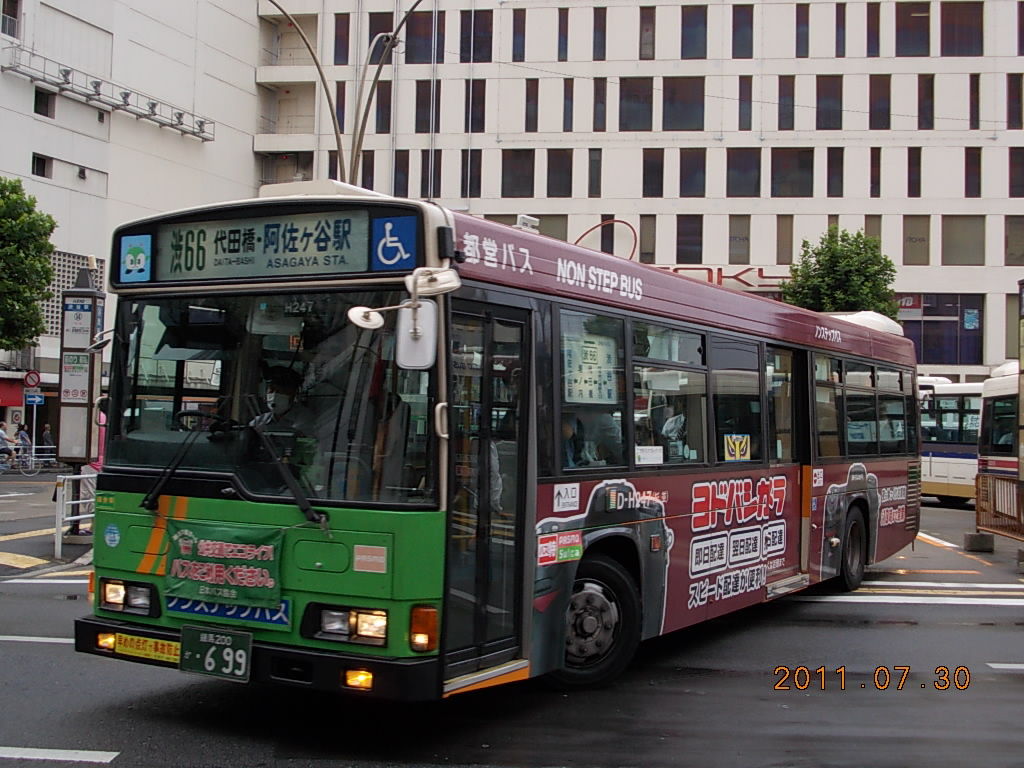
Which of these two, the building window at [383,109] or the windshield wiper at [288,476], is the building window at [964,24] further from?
the windshield wiper at [288,476]

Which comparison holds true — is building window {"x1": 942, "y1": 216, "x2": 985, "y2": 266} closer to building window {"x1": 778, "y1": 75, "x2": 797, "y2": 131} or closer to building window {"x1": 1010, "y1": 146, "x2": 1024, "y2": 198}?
building window {"x1": 1010, "y1": 146, "x2": 1024, "y2": 198}

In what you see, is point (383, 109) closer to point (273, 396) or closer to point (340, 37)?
point (340, 37)

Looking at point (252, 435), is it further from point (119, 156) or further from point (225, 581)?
point (119, 156)

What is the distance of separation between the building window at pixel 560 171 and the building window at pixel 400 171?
678 centimetres

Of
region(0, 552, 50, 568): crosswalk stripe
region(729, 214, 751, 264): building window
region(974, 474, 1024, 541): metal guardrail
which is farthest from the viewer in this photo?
region(729, 214, 751, 264): building window

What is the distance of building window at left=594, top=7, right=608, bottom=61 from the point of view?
162ft

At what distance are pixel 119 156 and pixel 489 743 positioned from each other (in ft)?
144

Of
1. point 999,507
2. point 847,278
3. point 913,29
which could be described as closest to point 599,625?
point 999,507

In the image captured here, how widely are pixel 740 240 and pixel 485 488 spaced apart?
44.1m

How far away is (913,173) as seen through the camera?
4728 cm

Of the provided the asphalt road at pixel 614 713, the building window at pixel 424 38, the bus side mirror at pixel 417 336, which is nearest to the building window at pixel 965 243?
the building window at pixel 424 38

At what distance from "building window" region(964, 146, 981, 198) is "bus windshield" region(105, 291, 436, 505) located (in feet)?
153

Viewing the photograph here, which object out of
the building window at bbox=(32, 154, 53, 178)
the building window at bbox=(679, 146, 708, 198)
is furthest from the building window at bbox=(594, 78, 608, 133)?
the building window at bbox=(32, 154, 53, 178)

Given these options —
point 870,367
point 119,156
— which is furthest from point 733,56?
point 870,367
